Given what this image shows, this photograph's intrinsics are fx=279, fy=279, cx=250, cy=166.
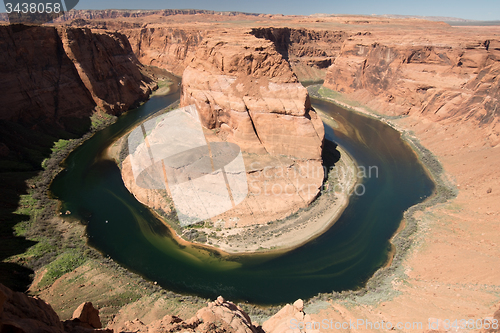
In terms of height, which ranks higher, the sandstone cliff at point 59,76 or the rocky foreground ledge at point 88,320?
the sandstone cliff at point 59,76

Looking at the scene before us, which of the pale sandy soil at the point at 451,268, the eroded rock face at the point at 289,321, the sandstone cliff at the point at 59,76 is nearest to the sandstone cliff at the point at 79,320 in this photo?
the eroded rock face at the point at 289,321

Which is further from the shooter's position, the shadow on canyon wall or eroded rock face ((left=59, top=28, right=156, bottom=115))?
eroded rock face ((left=59, top=28, right=156, bottom=115))

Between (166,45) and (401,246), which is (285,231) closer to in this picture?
(401,246)

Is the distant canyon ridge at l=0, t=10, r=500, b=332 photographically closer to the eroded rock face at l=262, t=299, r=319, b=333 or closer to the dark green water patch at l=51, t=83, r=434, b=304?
the eroded rock face at l=262, t=299, r=319, b=333

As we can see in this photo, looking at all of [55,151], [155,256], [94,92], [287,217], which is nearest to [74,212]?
[155,256]

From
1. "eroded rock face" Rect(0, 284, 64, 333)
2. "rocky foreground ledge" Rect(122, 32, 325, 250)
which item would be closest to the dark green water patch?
"rocky foreground ledge" Rect(122, 32, 325, 250)

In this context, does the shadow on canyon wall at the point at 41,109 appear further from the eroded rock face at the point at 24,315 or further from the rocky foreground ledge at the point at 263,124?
the eroded rock face at the point at 24,315
